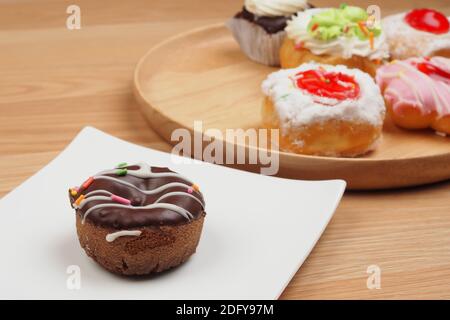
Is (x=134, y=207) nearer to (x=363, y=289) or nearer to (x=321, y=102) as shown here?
(x=363, y=289)

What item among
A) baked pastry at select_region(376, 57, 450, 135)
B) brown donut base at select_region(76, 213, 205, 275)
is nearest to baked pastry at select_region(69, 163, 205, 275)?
brown donut base at select_region(76, 213, 205, 275)

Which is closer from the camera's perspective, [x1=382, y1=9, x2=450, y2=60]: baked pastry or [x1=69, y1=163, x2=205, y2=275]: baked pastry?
[x1=69, y1=163, x2=205, y2=275]: baked pastry

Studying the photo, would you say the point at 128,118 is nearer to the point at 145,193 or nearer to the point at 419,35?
the point at 145,193

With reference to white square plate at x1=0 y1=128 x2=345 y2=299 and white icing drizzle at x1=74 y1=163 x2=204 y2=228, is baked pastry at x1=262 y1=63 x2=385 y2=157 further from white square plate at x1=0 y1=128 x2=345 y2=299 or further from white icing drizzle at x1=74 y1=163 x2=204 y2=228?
white icing drizzle at x1=74 y1=163 x2=204 y2=228

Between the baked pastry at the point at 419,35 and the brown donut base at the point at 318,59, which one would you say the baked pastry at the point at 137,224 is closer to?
the brown donut base at the point at 318,59

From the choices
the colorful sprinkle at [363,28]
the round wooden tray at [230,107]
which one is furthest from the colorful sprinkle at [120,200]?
the colorful sprinkle at [363,28]

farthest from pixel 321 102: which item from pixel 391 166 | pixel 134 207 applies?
pixel 134 207

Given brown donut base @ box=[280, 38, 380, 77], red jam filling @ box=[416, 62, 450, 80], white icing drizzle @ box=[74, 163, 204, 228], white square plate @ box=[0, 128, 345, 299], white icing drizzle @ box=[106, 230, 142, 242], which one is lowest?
white square plate @ box=[0, 128, 345, 299]
